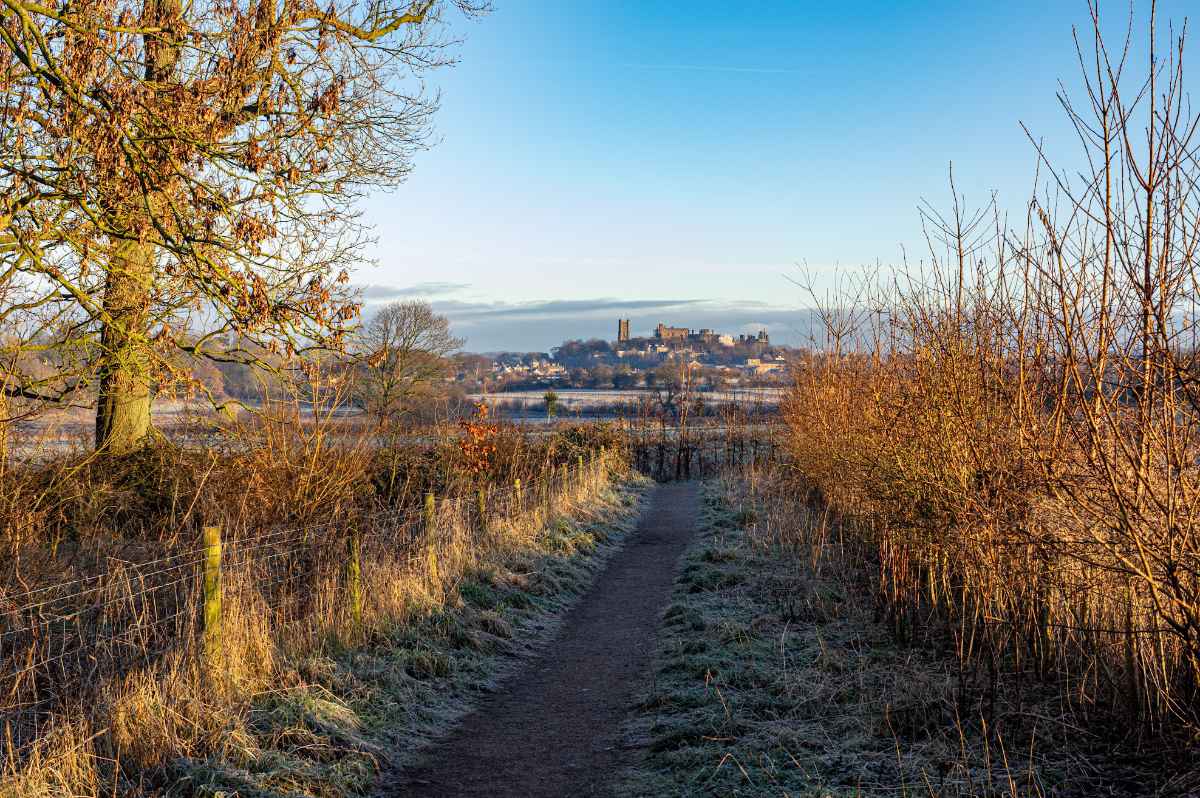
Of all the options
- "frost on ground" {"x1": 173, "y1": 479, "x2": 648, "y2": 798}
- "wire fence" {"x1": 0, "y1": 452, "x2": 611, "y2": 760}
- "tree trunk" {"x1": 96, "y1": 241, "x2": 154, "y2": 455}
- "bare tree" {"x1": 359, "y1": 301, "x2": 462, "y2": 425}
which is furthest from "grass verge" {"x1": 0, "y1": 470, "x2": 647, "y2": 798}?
"bare tree" {"x1": 359, "y1": 301, "x2": 462, "y2": 425}

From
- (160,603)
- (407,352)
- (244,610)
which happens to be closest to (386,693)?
(244,610)

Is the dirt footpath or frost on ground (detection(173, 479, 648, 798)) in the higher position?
frost on ground (detection(173, 479, 648, 798))

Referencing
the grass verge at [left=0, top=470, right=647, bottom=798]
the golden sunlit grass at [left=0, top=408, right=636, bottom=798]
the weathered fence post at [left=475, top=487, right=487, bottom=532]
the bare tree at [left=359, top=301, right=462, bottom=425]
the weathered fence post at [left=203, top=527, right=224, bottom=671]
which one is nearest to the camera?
the grass verge at [left=0, top=470, right=647, bottom=798]

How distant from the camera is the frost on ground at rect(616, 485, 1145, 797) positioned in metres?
3.93

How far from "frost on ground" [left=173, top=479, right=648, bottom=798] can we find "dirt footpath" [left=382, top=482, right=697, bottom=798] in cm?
20

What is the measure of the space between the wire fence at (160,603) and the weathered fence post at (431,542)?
13 mm

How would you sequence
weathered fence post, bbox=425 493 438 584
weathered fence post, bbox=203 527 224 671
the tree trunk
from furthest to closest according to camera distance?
the tree trunk, weathered fence post, bbox=425 493 438 584, weathered fence post, bbox=203 527 224 671

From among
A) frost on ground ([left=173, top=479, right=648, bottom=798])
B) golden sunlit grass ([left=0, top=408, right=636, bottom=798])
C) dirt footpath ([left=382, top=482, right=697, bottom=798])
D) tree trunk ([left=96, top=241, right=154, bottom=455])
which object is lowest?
dirt footpath ([left=382, top=482, right=697, bottom=798])

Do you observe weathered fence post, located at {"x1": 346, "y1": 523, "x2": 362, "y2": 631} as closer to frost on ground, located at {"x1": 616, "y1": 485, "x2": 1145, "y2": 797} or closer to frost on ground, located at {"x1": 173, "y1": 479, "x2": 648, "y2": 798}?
frost on ground, located at {"x1": 173, "y1": 479, "x2": 648, "y2": 798}

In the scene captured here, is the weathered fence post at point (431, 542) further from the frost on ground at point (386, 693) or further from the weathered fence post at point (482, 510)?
the weathered fence post at point (482, 510)

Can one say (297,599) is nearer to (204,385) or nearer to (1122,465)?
(204,385)

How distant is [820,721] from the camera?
4910 millimetres

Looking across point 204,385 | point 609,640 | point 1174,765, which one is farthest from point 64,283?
point 1174,765

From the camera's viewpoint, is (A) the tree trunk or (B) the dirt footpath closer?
(B) the dirt footpath
